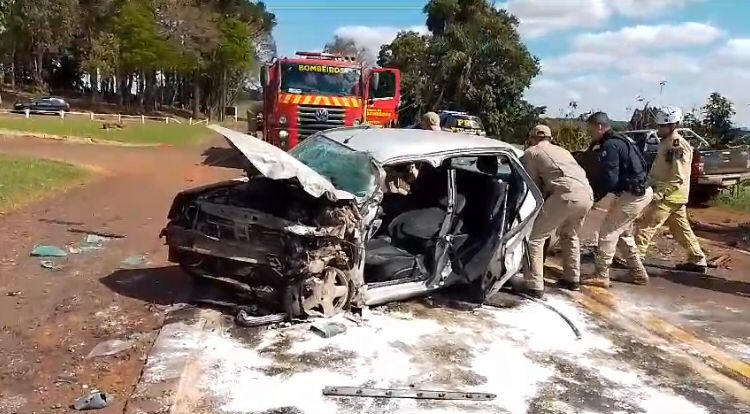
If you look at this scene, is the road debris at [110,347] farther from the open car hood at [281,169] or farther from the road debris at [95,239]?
the road debris at [95,239]

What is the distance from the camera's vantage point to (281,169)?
5.18 m

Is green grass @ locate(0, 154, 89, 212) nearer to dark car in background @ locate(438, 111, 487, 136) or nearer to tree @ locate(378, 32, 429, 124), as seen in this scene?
dark car in background @ locate(438, 111, 487, 136)

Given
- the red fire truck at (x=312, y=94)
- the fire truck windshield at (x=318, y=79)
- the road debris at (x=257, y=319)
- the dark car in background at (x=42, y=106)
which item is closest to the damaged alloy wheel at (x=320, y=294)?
the road debris at (x=257, y=319)

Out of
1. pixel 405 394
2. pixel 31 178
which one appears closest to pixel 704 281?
pixel 405 394

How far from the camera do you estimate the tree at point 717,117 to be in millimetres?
19953

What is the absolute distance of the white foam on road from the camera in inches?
172

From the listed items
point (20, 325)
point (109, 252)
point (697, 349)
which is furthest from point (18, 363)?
point (697, 349)

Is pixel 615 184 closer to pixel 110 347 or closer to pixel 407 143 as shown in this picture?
pixel 407 143

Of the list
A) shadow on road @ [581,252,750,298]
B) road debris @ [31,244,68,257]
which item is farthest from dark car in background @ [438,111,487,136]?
road debris @ [31,244,68,257]

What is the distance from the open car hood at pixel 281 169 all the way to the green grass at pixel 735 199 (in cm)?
1331

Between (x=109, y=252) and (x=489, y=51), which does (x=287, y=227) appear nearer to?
(x=109, y=252)

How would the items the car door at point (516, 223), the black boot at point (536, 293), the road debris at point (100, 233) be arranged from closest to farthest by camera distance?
1. the car door at point (516, 223)
2. the black boot at point (536, 293)
3. the road debris at point (100, 233)

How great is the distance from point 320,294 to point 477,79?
3357 cm

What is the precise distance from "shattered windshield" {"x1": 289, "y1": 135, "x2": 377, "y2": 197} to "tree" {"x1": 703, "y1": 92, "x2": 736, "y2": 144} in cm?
1660
